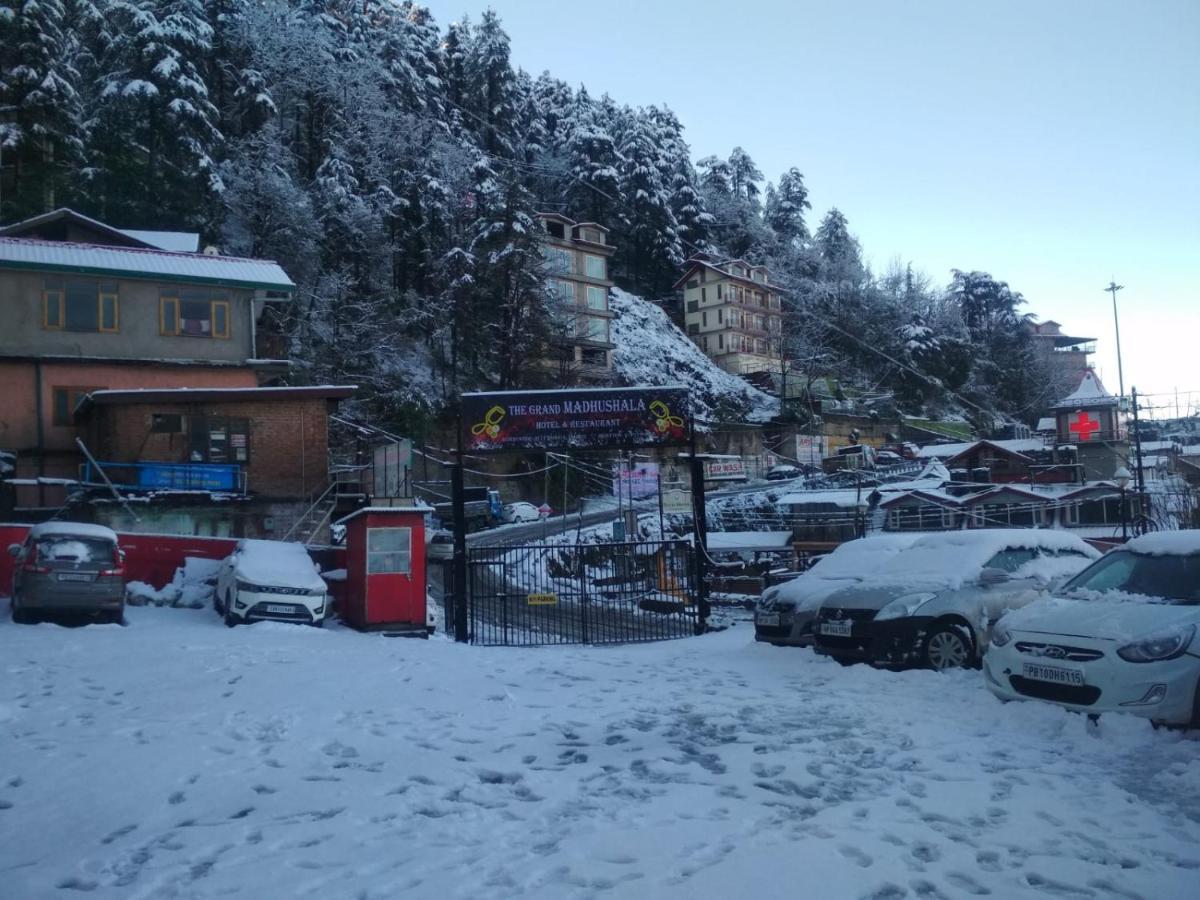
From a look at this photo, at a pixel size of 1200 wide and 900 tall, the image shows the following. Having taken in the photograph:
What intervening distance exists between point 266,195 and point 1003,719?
38.0 m

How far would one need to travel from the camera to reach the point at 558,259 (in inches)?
2245

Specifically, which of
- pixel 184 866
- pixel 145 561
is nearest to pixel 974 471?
pixel 145 561

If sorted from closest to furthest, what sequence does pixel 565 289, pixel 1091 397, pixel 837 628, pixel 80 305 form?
pixel 837 628
pixel 80 305
pixel 1091 397
pixel 565 289

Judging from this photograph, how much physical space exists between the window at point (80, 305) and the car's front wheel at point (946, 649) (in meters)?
27.4

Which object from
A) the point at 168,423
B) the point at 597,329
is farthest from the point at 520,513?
the point at 597,329

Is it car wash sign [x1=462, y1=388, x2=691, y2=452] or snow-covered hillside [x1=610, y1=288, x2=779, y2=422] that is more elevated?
snow-covered hillside [x1=610, y1=288, x2=779, y2=422]

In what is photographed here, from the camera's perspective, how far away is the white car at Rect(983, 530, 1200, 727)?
638 cm

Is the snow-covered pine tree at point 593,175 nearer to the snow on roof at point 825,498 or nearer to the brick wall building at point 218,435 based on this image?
the snow on roof at point 825,498

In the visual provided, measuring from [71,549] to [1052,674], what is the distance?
13.8 meters

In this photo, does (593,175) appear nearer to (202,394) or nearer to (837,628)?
(202,394)

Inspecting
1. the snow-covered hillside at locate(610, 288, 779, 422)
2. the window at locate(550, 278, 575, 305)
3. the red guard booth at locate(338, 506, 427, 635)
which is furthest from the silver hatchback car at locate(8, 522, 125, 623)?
the snow-covered hillside at locate(610, 288, 779, 422)

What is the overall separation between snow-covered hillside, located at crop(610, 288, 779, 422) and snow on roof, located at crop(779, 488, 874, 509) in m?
18.7

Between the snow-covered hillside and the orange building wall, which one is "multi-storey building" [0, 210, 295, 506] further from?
the snow-covered hillside

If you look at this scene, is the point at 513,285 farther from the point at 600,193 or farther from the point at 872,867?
the point at 872,867
